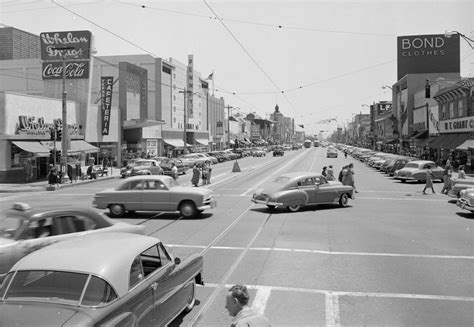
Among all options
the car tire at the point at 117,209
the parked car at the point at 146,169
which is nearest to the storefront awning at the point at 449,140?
the parked car at the point at 146,169

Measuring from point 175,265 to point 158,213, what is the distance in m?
11.7

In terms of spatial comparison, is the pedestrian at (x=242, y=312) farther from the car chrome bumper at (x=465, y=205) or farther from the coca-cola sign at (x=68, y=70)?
the coca-cola sign at (x=68, y=70)

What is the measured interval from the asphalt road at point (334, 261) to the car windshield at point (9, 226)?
3323 millimetres

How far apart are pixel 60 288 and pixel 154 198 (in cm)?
1203

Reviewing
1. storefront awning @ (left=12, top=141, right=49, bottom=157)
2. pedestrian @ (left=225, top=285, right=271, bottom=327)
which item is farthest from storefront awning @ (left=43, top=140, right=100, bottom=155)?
pedestrian @ (left=225, top=285, right=271, bottom=327)

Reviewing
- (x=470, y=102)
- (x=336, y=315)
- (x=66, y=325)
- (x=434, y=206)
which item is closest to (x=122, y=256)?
(x=66, y=325)

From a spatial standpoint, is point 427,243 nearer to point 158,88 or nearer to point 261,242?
point 261,242

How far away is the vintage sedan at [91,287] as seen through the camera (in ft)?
14.9

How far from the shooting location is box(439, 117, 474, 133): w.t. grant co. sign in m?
43.2

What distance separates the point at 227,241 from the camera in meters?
12.8

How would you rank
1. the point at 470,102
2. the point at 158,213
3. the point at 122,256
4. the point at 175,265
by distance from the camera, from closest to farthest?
1. the point at 122,256
2. the point at 175,265
3. the point at 158,213
4. the point at 470,102

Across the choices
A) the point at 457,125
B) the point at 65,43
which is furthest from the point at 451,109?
the point at 65,43

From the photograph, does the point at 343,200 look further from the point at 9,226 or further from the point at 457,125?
the point at 457,125

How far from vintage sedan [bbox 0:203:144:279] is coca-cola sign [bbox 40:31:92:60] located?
36.4m
